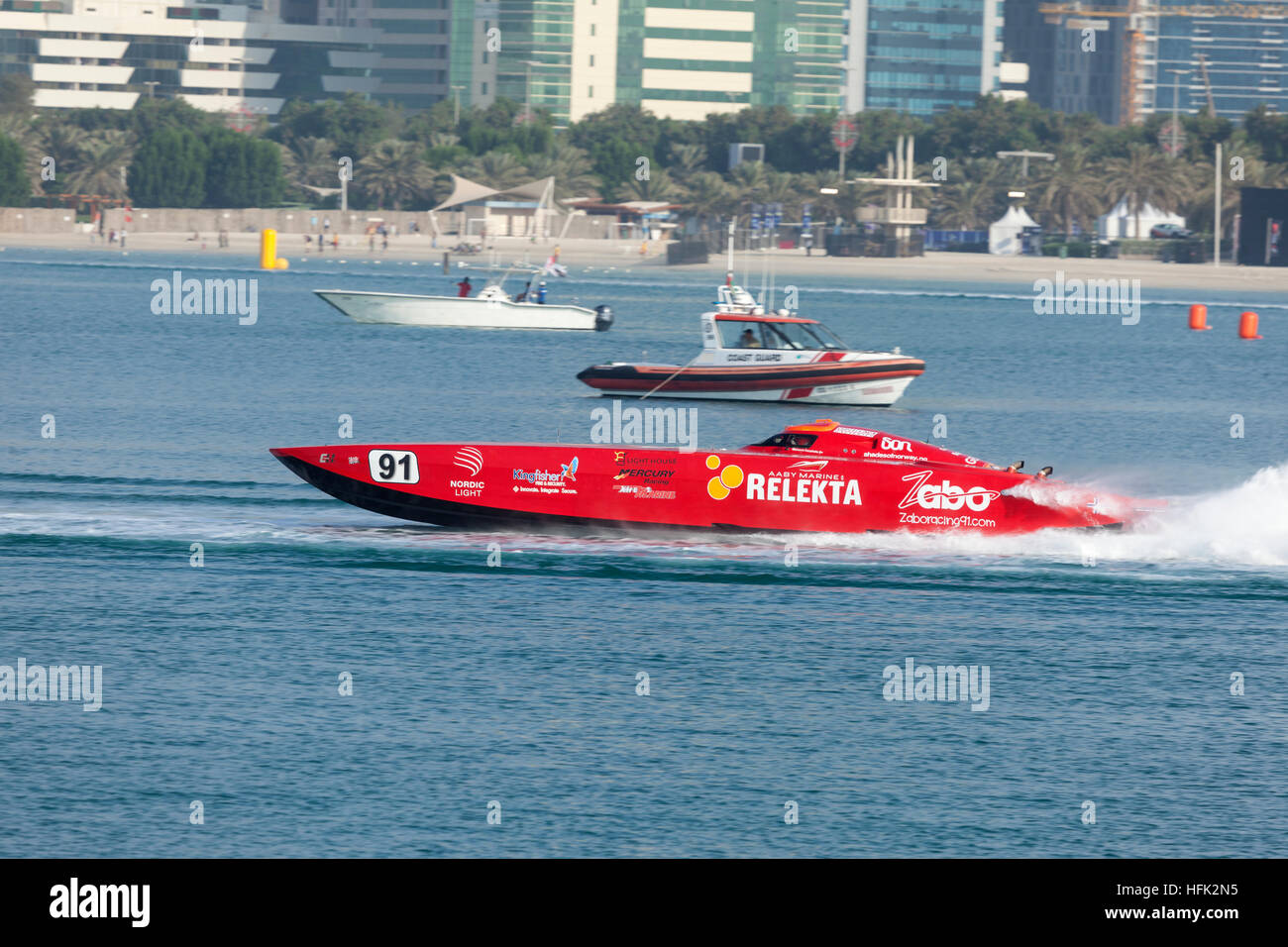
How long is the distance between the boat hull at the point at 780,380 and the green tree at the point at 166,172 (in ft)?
452

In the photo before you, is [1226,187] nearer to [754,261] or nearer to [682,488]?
[754,261]

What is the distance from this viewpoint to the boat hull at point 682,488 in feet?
93.4

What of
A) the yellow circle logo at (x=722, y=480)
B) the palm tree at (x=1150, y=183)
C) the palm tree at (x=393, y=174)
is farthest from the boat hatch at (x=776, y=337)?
the palm tree at (x=393, y=174)

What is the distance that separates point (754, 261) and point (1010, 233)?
24801mm

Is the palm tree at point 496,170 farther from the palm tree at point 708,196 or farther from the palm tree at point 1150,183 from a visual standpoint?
the palm tree at point 1150,183

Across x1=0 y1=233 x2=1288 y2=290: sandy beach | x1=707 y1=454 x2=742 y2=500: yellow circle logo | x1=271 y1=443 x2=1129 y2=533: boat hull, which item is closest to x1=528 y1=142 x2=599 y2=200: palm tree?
x1=0 y1=233 x2=1288 y2=290: sandy beach

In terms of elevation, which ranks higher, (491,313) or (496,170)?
(496,170)

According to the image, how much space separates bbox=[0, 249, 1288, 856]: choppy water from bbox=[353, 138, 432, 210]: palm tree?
480 feet

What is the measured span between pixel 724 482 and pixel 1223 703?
29.5 feet

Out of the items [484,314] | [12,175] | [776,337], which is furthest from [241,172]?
[776,337]

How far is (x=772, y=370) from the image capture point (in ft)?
175

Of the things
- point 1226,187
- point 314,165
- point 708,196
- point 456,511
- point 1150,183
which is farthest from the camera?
point 314,165

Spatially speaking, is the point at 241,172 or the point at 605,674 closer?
the point at 605,674

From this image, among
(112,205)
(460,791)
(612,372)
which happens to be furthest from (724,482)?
(112,205)
